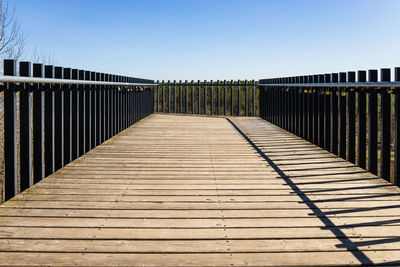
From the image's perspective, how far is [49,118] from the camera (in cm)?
430

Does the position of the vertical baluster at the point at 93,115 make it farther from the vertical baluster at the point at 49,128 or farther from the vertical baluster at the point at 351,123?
the vertical baluster at the point at 351,123

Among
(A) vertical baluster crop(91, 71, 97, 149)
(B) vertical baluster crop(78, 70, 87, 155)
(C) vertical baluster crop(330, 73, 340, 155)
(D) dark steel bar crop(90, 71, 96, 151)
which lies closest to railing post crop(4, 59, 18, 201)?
(B) vertical baluster crop(78, 70, 87, 155)

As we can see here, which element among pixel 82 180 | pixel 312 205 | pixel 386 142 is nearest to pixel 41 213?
pixel 82 180

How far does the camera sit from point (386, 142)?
4156mm

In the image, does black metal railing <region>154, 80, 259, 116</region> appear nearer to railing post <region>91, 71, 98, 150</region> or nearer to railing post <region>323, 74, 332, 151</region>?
railing post <region>323, 74, 332, 151</region>

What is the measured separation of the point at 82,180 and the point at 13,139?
809 mm

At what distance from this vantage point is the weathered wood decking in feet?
7.35

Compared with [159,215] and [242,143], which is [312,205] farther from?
[242,143]

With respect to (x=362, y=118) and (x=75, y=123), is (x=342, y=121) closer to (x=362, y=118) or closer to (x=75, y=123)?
(x=362, y=118)

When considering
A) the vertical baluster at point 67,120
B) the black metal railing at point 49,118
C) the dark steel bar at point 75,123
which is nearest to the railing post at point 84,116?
the black metal railing at point 49,118

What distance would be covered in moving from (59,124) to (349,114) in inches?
138

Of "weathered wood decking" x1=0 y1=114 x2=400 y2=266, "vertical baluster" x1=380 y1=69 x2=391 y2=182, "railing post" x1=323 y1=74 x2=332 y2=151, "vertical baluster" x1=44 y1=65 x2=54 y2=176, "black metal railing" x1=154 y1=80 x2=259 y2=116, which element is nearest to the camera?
"weathered wood decking" x1=0 y1=114 x2=400 y2=266

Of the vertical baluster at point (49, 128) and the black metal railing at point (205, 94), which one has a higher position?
the black metal railing at point (205, 94)

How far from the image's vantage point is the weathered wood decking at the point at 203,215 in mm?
2240
